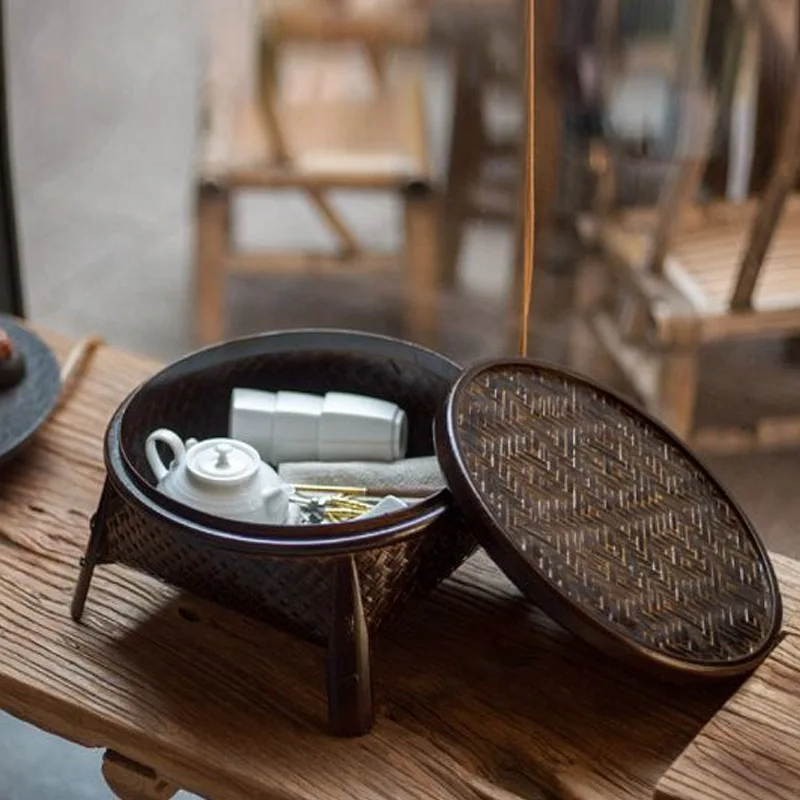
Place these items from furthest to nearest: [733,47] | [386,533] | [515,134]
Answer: [515,134] → [733,47] → [386,533]

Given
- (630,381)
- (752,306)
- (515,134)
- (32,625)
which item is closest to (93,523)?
(32,625)

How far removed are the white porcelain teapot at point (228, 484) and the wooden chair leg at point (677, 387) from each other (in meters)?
0.91

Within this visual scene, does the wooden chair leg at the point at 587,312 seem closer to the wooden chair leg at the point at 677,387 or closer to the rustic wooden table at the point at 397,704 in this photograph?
the wooden chair leg at the point at 677,387

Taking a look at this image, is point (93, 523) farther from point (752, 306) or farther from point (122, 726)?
point (752, 306)

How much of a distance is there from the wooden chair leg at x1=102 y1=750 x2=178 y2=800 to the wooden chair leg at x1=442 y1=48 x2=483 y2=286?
1513 mm

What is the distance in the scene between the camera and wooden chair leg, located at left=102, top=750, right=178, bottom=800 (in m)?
1.07

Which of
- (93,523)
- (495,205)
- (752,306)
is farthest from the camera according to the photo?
(495,205)

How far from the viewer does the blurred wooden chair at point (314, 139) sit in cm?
212

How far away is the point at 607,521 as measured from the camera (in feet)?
3.57

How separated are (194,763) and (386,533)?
0.22m

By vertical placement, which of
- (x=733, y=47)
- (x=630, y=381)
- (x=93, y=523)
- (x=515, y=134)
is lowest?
(x=630, y=381)

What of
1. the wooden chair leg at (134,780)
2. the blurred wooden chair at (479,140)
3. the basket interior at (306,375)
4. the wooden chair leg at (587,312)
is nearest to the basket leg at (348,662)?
the wooden chair leg at (134,780)

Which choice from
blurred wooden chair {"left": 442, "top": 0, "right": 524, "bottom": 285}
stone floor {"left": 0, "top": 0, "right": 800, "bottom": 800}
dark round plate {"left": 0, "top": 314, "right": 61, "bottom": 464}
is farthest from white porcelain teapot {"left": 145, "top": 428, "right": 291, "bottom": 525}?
blurred wooden chair {"left": 442, "top": 0, "right": 524, "bottom": 285}

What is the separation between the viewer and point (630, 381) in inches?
83.9
